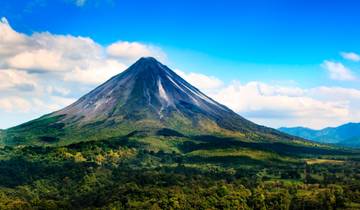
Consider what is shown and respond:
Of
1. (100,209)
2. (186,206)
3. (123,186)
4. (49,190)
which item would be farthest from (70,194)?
(186,206)

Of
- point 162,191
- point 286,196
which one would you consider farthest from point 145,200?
point 286,196

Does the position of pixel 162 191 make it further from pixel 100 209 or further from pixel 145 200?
pixel 100 209

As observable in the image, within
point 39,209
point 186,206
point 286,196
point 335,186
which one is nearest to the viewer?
point 39,209

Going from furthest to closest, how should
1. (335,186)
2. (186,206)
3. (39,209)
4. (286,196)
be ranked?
(335,186)
(286,196)
(186,206)
(39,209)

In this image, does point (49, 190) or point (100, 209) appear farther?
point (49, 190)

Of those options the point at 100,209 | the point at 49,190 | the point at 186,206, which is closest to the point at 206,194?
the point at 186,206

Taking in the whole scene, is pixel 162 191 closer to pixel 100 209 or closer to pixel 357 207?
pixel 100 209

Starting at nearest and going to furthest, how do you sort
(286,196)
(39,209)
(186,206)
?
(39,209) < (186,206) < (286,196)

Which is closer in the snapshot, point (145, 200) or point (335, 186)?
point (145, 200)
